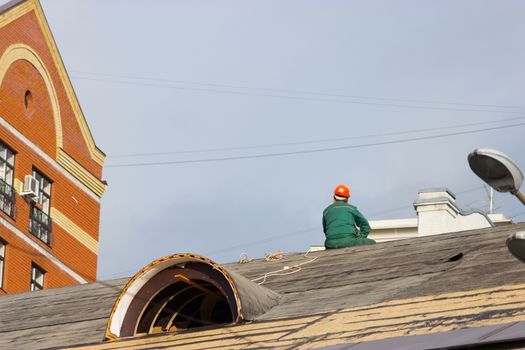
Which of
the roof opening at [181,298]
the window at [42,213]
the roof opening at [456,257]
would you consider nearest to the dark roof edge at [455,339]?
the roof opening at [181,298]

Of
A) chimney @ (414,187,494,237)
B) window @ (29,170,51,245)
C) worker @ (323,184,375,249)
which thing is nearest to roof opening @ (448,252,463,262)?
worker @ (323,184,375,249)

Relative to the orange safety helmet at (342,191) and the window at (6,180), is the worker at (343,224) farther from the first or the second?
→ the window at (6,180)

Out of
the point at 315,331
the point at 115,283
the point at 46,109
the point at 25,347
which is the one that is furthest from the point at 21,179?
the point at 315,331

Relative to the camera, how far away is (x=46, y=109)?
41.6 metres

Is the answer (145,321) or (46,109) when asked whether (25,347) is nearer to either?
(145,321)

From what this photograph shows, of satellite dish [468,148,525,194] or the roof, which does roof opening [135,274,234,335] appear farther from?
satellite dish [468,148,525,194]

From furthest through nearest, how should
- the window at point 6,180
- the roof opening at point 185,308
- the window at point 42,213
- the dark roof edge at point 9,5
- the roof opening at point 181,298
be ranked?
the window at point 42,213 < the dark roof edge at point 9,5 < the window at point 6,180 < the roof opening at point 185,308 < the roof opening at point 181,298

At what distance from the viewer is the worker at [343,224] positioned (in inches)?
790

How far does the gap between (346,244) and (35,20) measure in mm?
23324

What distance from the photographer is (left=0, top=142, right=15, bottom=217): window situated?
3912 centimetres

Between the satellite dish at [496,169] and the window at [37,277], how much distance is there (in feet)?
102

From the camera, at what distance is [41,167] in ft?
135

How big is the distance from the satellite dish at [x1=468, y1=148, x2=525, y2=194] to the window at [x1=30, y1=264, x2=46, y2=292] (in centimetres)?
3110

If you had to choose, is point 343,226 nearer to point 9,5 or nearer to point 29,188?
point 29,188
